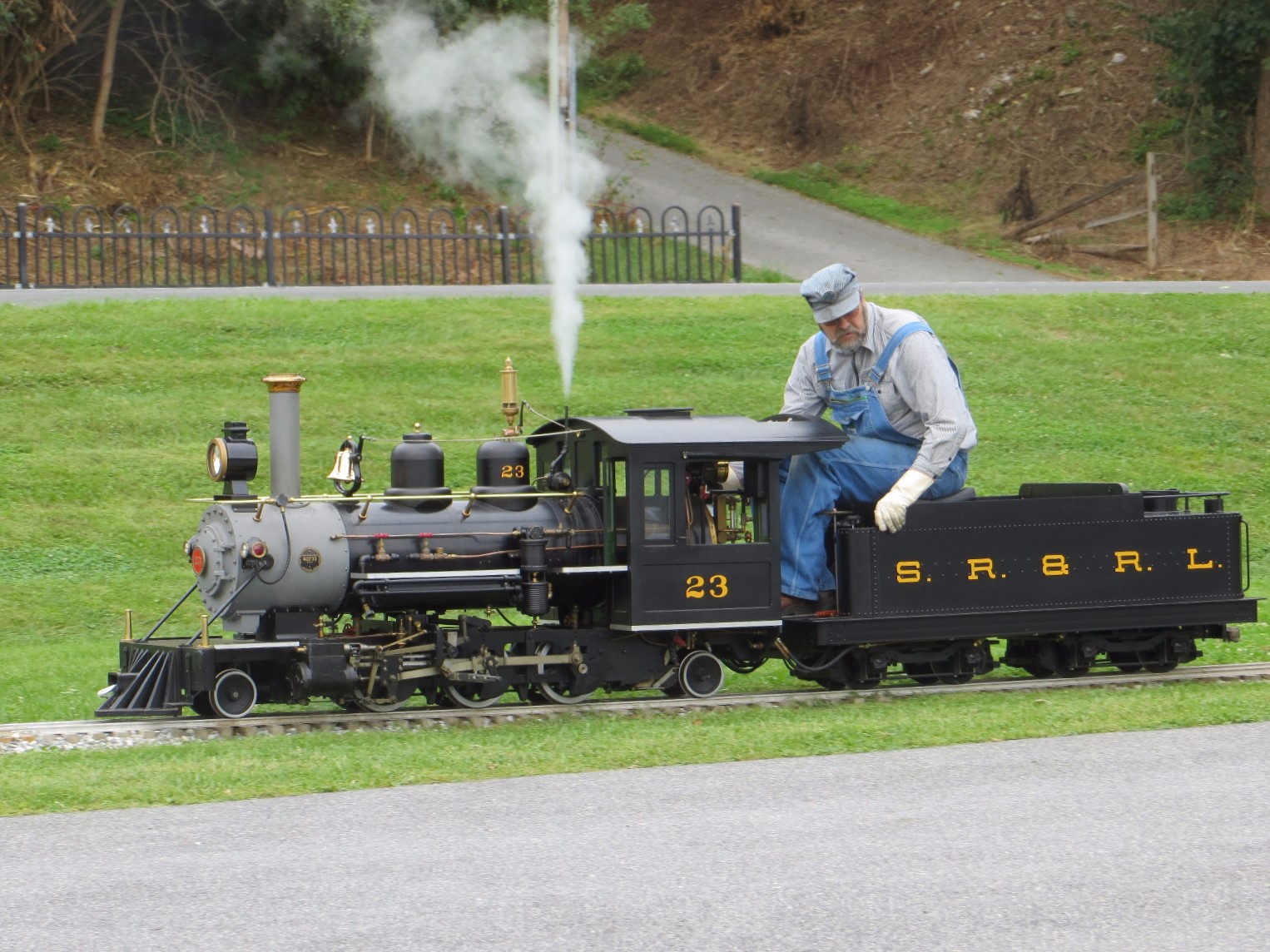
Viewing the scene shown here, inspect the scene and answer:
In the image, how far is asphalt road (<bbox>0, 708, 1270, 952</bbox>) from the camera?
4.88 meters

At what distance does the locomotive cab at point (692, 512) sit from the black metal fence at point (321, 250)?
1262 cm

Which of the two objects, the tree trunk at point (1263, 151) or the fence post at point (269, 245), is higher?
the tree trunk at point (1263, 151)

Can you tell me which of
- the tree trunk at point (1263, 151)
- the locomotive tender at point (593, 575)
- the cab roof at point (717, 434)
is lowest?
the locomotive tender at point (593, 575)

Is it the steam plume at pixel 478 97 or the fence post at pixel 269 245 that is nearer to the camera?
the fence post at pixel 269 245

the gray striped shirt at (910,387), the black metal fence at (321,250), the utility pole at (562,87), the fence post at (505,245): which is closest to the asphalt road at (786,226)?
the black metal fence at (321,250)

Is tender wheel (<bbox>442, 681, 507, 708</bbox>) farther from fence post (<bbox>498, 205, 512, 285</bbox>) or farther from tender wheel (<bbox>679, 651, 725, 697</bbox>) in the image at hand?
fence post (<bbox>498, 205, 512, 285</bbox>)

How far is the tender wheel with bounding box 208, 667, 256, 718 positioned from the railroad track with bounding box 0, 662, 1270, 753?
6cm

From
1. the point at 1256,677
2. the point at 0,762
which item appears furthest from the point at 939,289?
the point at 0,762

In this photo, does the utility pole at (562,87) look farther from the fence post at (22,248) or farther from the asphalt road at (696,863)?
the asphalt road at (696,863)

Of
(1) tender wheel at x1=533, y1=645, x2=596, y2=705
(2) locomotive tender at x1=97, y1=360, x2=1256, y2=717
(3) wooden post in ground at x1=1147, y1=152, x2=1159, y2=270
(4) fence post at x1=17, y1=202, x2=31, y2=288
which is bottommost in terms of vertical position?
(1) tender wheel at x1=533, y1=645, x2=596, y2=705

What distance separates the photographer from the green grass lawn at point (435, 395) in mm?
13086

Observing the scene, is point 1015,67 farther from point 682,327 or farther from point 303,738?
point 303,738

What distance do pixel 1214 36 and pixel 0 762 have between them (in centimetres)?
2802

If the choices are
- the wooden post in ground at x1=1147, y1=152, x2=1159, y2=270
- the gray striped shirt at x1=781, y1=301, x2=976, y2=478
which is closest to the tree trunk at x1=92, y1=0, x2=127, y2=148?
the wooden post in ground at x1=1147, y1=152, x2=1159, y2=270
